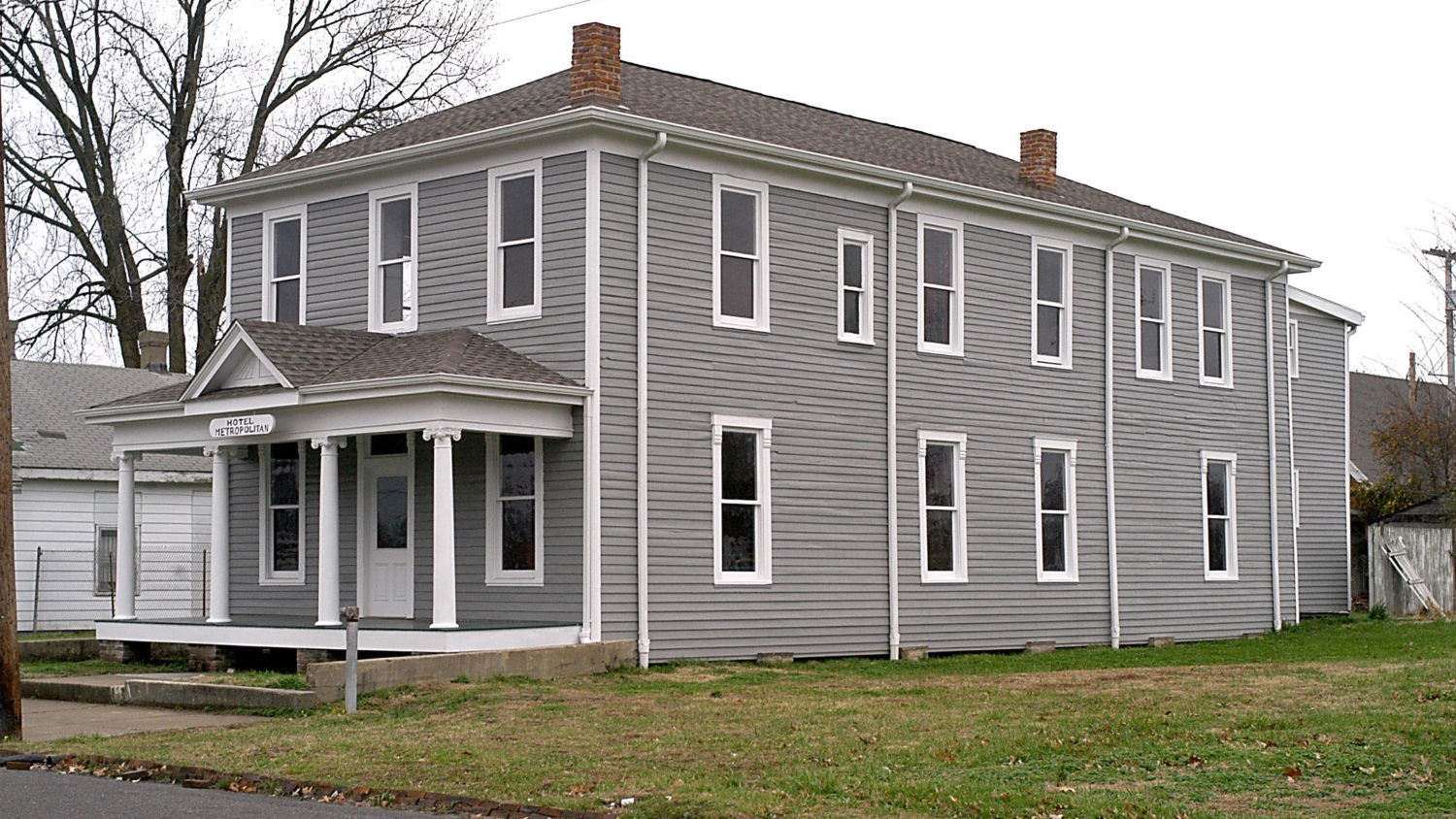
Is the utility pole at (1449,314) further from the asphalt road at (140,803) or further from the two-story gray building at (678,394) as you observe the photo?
the asphalt road at (140,803)

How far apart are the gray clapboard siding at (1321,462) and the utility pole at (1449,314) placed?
59.8ft

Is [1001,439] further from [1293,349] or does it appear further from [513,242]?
[1293,349]

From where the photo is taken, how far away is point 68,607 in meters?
32.8

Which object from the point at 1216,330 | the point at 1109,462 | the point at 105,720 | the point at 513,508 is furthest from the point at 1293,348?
the point at 105,720

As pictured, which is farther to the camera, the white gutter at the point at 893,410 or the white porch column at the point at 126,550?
the white gutter at the point at 893,410

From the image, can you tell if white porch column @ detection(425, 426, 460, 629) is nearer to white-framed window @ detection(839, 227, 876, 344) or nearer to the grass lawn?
the grass lawn

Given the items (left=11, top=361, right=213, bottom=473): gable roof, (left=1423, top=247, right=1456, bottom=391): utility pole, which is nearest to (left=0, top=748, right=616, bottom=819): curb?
(left=11, top=361, right=213, bottom=473): gable roof

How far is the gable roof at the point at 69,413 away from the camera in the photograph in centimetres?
3286

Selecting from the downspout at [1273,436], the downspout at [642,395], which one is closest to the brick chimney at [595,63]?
the downspout at [642,395]

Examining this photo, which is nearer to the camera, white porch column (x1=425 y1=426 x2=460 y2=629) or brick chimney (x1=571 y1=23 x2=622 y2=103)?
white porch column (x1=425 y1=426 x2=460 y2=629)

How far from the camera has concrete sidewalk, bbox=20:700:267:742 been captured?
16.4 meters

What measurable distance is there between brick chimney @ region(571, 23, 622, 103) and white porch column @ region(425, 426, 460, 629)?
16.0ft

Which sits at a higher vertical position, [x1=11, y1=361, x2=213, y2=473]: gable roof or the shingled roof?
the shingled roof

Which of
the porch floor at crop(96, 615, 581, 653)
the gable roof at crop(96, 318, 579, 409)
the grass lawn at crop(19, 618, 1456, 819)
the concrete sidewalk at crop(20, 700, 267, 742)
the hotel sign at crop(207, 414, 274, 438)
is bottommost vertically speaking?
the concrete sidewalk at crop(20, 700, 267, 742)
